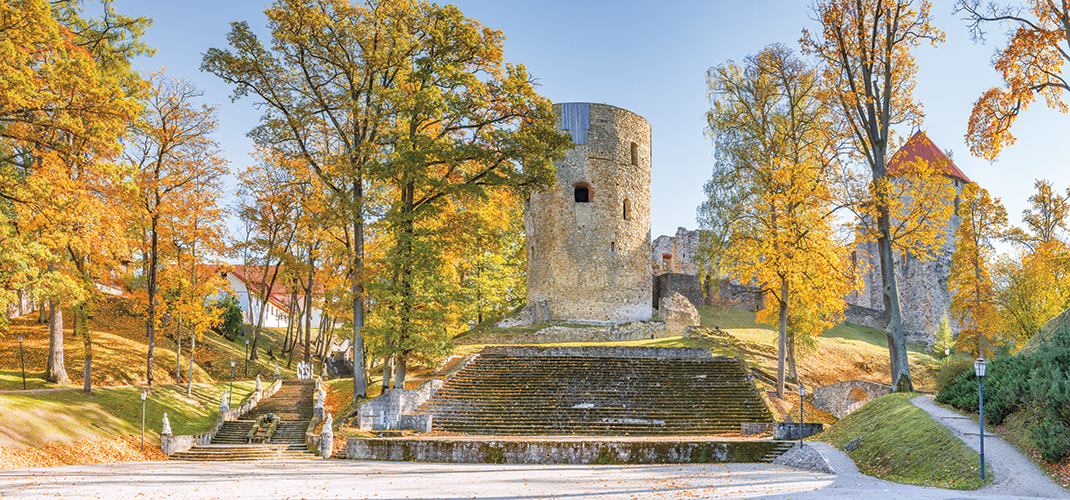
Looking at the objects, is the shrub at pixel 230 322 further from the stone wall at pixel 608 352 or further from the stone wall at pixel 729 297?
the stone wall at pixel 729 297

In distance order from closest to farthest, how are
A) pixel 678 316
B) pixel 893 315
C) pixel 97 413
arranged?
pixel 893 315
pixel 97 413
pixel 678 316

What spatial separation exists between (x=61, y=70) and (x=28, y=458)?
8.14 m

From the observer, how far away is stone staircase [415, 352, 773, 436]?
17141 millimetres

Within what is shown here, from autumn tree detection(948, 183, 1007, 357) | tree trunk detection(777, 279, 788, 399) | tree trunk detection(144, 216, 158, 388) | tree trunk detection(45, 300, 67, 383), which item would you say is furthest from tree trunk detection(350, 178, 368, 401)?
autumn tree detection(948, 183, 1007, 357)

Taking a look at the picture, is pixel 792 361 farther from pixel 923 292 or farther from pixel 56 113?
pixel 56 113

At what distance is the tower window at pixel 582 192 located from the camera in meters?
31.4

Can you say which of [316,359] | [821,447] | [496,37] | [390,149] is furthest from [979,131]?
[316,359]

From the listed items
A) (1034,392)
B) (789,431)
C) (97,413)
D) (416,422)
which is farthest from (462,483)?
(97,413)

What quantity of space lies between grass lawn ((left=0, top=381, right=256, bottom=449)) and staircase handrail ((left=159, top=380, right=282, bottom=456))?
48 centimetres

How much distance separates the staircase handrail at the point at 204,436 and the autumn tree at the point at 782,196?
1594 centimetres

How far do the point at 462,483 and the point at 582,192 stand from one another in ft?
75.8

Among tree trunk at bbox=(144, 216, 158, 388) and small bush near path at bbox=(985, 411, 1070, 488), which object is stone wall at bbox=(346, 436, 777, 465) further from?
tree trunk at bbox=(144, 216, 158, 388)

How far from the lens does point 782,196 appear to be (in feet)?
61.7

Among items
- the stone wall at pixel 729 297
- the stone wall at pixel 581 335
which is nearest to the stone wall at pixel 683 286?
the stone wall at pixel 729 297
